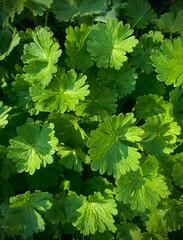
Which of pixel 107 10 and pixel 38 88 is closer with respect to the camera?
pixel 38 88

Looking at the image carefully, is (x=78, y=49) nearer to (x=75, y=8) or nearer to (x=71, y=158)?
(x=75, y=8)

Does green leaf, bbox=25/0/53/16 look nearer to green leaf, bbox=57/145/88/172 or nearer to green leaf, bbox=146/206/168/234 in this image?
green leaf, bbox=57/145/88/172

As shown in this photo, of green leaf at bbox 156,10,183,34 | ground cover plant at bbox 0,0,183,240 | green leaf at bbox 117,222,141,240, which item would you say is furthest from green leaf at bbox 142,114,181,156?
green leaf at bbox 156,10,183,34

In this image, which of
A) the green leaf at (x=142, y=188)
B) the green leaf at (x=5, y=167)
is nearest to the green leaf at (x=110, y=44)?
the green leaf at (x=142, y=188)

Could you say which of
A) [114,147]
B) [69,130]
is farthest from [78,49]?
[114,147]

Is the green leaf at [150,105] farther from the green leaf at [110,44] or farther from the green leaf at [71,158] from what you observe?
the green leaf at [71,158]

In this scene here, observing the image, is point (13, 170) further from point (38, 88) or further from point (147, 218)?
point (147, 218)

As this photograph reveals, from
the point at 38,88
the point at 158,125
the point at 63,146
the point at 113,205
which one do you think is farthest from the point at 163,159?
the point at 38,88
